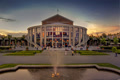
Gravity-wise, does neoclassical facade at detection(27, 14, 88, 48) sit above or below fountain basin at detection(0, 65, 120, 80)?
above

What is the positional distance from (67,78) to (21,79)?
511 centimetres

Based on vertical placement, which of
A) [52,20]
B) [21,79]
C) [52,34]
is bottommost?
[21,79]

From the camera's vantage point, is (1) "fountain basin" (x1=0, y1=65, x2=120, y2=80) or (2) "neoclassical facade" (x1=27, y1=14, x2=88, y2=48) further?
(2) "neoclassical facade" (x1=27, y1=14, x2=88, y2=48)

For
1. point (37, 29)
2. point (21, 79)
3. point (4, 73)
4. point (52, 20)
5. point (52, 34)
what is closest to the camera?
point (21, 79)

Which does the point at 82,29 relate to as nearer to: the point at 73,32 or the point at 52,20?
the point at 73,32

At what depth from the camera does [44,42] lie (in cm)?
5341

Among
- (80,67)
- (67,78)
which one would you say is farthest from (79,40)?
(67,78)

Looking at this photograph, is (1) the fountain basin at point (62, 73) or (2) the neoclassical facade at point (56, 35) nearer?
(1) the fountain basin at point (62, 73)

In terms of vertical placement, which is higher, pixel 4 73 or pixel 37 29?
pixel 37 29

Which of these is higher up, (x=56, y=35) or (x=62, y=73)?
(x=56, y=35)

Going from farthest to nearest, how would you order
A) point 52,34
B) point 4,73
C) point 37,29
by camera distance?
point 37,29
point 52,34
point 4,73

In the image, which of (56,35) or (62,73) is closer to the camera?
(62,73)

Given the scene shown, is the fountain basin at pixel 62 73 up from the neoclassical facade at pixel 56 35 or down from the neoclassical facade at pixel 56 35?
down

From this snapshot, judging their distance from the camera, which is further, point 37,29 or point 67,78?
point 37,29
